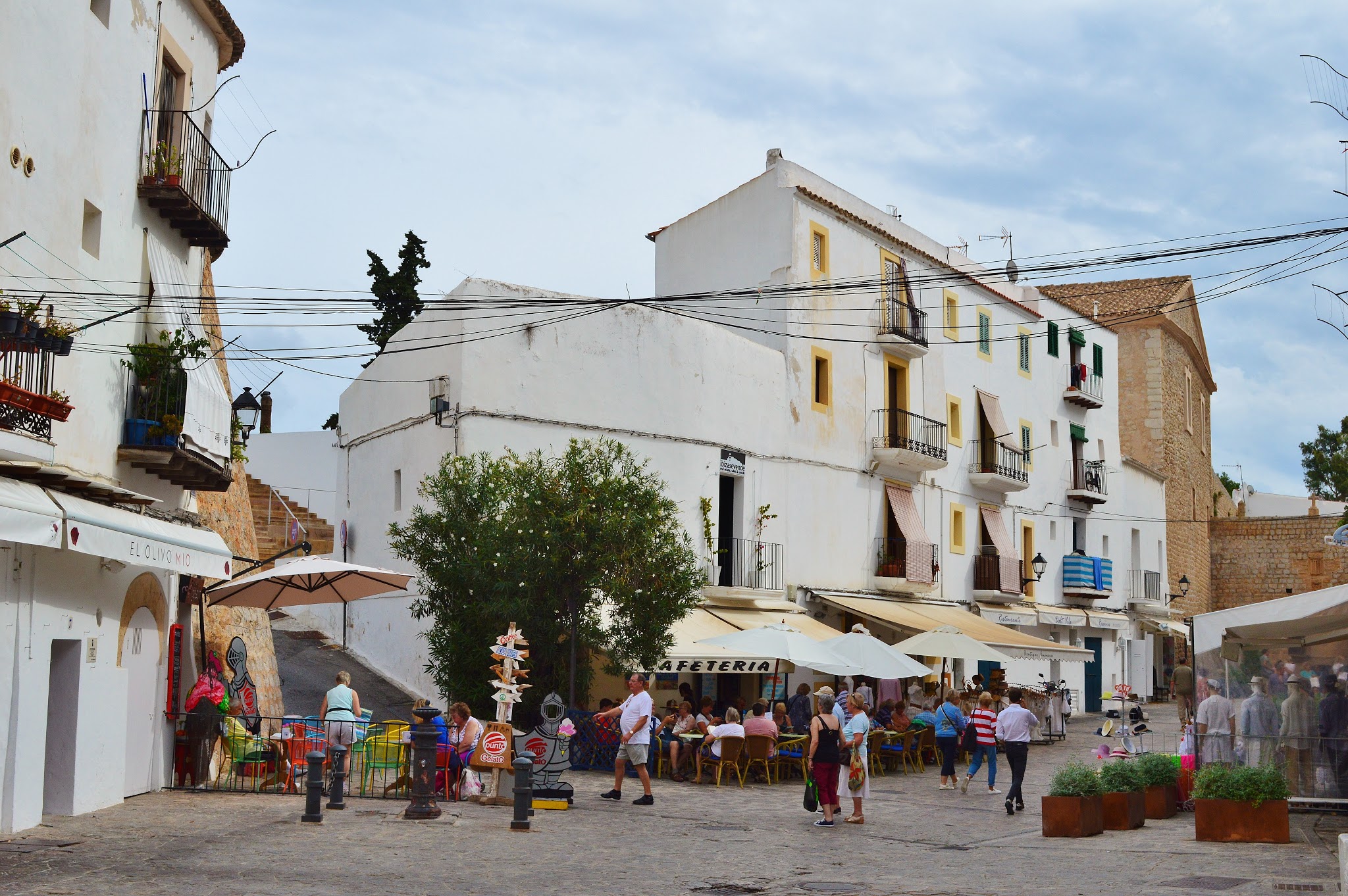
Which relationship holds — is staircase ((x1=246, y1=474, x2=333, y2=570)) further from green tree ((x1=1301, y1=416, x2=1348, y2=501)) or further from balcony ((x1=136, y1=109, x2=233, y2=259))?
green tree ((x1=1301, y1=416, x2=1348, y2=501))

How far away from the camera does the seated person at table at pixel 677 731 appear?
1883cm

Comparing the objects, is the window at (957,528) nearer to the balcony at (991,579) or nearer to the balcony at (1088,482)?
the balcony at (991,579)

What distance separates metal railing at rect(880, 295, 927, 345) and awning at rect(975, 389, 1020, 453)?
3762 millimetres

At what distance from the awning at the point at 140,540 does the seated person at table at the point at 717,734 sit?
696 centimetres

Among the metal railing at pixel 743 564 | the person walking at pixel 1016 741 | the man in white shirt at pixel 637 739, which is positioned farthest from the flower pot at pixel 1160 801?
the metal railing at pixel 743 564

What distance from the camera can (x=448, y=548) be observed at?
774 inches

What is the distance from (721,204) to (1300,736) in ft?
60.6

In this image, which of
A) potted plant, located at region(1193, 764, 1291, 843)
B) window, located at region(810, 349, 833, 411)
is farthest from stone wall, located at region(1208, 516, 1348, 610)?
potted plant, located at region(1193, 764, 1291, 843)

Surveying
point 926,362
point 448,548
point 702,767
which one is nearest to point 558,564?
point 448,548

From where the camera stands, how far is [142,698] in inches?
587

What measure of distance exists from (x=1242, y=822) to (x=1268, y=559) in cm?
4408

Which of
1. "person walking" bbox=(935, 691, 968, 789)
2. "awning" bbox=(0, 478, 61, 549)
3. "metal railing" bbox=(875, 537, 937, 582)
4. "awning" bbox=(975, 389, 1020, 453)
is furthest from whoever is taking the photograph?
"awning" bbox=(975, 389, 1020, 453)

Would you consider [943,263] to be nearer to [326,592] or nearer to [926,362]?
[926,362]

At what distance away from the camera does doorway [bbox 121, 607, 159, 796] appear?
14.6 meters
